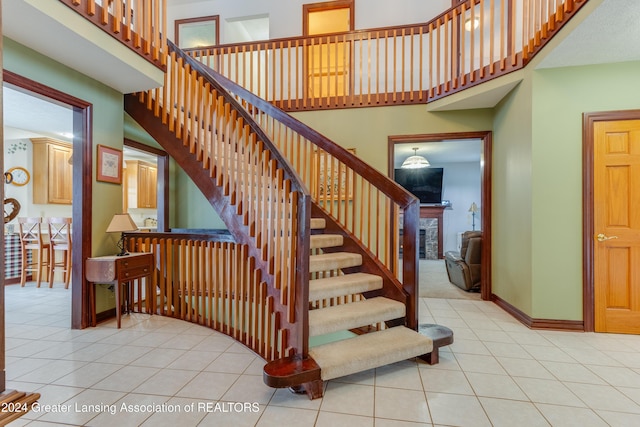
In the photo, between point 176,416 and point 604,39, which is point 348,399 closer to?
point 176,416

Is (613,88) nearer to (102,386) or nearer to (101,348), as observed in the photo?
(102,386)

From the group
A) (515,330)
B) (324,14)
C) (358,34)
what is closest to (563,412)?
(515,330)

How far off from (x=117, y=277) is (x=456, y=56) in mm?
4780

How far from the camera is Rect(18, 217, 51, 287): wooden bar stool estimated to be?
4.73 metres

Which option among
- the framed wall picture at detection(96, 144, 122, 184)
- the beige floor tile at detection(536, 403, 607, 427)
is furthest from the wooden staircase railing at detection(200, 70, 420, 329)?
the framed wall picture at detection(96, 144, 122, 184)

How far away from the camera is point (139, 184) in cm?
708

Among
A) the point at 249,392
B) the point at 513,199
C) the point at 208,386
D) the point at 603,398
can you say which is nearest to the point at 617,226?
the point at 513,199

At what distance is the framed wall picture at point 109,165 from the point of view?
3.29 metres

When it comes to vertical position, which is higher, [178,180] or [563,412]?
[178,180]

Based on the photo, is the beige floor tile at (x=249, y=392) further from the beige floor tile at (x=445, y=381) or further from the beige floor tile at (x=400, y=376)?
the beige floor tile at (x=445, y=381)

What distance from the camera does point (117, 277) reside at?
3.06 metres

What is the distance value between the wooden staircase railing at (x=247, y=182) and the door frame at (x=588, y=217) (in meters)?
2.91

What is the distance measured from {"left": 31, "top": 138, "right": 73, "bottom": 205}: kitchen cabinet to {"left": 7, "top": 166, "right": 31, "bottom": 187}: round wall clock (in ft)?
0.36

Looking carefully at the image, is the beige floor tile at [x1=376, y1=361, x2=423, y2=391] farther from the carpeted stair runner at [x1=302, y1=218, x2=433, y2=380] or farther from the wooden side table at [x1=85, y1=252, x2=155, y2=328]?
the wooden side table at [x1=85, y1=252, x2=155, y2=328]
